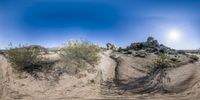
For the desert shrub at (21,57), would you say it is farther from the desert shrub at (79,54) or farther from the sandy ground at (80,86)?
the desert shrub at (79,54)

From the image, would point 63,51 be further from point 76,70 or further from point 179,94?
point 179,94

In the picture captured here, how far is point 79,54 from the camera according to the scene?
70.3 feet

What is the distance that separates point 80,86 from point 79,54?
349 centimetres

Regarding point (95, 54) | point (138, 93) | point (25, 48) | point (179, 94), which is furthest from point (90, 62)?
point (179, 94)

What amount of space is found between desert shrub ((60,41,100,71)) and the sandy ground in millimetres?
837

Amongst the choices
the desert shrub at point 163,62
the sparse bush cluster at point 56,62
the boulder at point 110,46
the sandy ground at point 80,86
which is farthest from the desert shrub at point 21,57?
the boulder at point 110,46

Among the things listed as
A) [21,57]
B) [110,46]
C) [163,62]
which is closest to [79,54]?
[21,57]

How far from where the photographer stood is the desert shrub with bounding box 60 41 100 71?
68.1ft

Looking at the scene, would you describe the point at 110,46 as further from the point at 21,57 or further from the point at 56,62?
the point at 21,57

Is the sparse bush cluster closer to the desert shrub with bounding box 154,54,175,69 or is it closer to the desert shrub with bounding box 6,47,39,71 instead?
the desert shrub with bounding box 6,47,39,71

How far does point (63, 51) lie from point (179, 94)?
8.34 metres

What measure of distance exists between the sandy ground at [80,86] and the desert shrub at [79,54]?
0.84 meters

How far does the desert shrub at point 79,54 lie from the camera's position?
2075 cm

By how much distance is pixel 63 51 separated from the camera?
22156 mm
